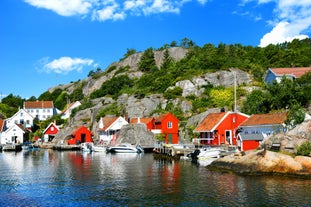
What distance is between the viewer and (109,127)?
9262 cm

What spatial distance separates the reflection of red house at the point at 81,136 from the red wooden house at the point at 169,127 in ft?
85.5

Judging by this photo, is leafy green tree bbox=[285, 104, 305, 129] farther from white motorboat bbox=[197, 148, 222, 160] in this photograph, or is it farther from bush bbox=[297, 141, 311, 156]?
white motorboat bbox=[197, 148, 222, 160]

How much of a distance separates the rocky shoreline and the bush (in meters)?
1.43

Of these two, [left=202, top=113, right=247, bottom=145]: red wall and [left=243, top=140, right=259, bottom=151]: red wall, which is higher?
[left=202, top=113, right=247, bottom=145]: red wall

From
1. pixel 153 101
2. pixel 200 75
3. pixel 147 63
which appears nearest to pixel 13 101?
pixel 147 63

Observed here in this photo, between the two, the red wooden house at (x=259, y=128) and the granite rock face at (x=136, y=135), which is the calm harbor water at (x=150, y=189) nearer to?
the red wooden house at (x=259, y=128)

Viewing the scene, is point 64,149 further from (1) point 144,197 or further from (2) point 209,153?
(1) point 144,197

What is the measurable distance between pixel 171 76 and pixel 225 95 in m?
24.4

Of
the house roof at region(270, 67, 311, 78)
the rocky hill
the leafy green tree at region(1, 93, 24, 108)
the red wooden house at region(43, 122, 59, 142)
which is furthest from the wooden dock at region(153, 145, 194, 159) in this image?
the leafy green tree at region(1, 93, 24, 108)

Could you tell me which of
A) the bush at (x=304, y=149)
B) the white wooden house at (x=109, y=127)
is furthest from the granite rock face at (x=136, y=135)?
the bush at (x=304, y=149)

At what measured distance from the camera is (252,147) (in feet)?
182

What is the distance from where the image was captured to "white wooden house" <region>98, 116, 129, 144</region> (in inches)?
3634

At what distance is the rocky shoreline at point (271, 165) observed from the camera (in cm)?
3906

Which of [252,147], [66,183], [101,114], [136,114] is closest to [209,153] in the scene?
[252,147]
